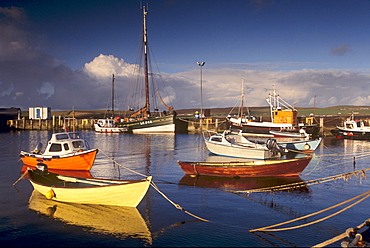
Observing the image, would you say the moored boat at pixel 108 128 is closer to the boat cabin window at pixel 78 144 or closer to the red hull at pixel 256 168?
the boat cabin window at pixel 78 144

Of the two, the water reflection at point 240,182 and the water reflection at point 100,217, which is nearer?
the water reflection at point 100,217

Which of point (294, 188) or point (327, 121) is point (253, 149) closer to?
point (294, 188)

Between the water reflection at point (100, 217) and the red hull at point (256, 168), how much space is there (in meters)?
8.46

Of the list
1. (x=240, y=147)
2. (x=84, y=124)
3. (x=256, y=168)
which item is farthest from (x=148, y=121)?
(x=256, y=168)

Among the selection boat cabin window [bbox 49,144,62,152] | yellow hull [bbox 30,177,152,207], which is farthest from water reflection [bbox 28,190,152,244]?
boat cabin window [bbox 49,144,62,152]

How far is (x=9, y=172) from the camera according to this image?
26250 millimetres

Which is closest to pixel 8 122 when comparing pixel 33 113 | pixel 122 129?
pixel 33 113

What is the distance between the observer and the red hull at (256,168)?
22.3 m

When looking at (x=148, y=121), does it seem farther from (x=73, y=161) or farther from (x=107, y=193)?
(x=107, y=193)

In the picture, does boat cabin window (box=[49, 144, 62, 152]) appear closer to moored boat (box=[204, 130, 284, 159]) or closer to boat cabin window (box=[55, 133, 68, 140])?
boat cabin window (box=[55, 133, 68, 140])

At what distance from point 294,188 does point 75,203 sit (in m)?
13.2

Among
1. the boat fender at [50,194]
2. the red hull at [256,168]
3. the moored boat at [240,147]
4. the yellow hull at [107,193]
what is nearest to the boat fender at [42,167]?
the yellow hull at [107,193]

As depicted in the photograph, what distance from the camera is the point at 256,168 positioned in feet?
73.1

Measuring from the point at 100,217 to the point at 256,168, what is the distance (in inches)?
463
